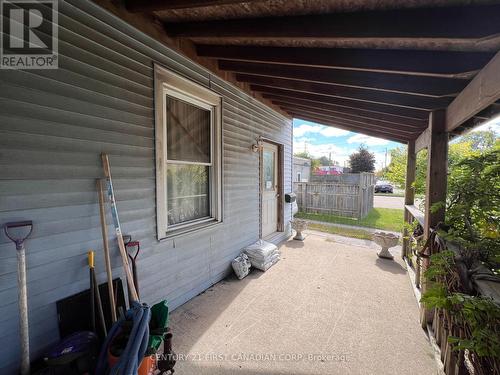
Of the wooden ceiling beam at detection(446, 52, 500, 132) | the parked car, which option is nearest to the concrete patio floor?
the wooden ceiling beam at detection(446, 52, 500, 132)

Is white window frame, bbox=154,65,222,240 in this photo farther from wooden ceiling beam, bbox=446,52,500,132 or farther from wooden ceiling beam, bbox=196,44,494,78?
wooden ceiling beam, bbox=446,52,500,132

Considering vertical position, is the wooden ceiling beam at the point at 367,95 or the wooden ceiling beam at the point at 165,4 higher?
the wooden ceiling beam at the point at 165,4

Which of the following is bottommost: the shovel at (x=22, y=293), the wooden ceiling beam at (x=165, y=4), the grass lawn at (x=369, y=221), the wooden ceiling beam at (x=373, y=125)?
the grass lawn at (x=369, y=221)

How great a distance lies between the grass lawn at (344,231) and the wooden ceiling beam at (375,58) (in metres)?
4.56

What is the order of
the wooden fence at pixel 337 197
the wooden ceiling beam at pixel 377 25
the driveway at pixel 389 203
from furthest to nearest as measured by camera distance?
1. the driveway at pixel 389 203
2. the wooden fence at pixel 337 197
3. the wooden ceiling beam at pixel 377 25

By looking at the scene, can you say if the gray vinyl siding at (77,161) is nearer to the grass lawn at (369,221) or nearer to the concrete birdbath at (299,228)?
the concrete birdbath at (299,228)

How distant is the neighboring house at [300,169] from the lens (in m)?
13.8

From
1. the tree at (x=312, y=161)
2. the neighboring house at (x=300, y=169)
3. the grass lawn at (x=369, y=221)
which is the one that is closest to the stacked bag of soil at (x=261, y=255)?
the grass lawn at (x=369, y=221)

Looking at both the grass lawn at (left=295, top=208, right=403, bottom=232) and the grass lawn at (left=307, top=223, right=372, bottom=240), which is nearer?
the grass lawn at (left=307, top=223, right=372, bottom=240)

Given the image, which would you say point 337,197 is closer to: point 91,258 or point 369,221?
point 369,221

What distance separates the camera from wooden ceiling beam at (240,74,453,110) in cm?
231

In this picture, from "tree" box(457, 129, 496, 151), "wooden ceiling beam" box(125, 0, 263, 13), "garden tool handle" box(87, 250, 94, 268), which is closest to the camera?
"wooden ceiling beam" box(125, 0, 263, 13)

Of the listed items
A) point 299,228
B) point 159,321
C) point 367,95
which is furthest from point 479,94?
point 299,228

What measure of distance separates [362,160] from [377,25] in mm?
21211
